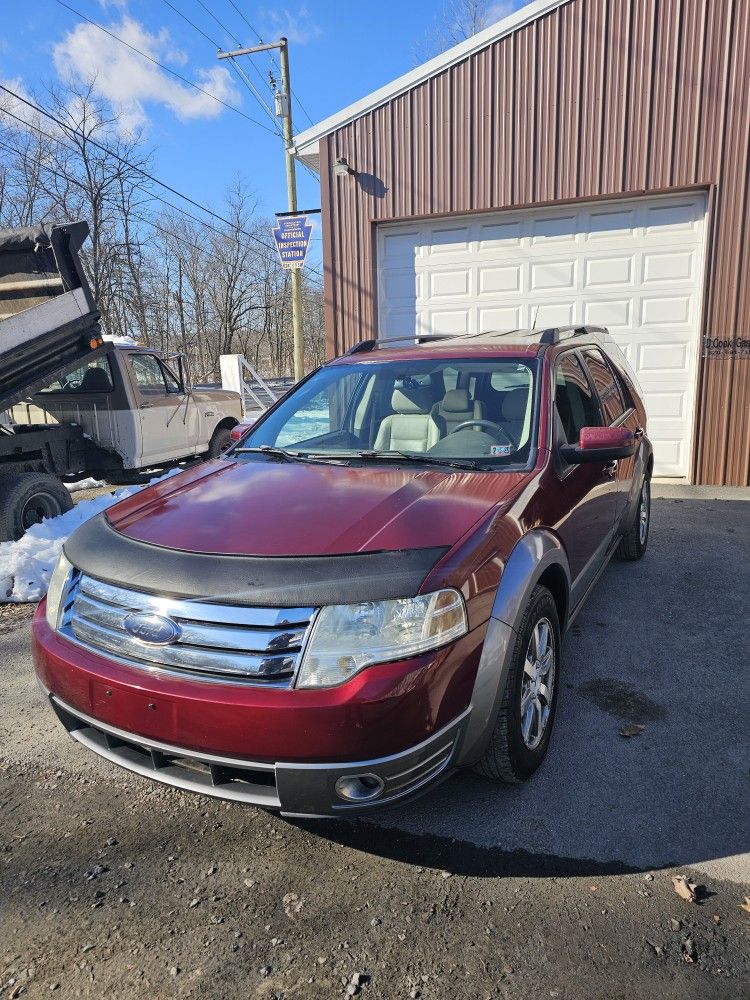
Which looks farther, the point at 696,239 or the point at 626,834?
the point at 696,239

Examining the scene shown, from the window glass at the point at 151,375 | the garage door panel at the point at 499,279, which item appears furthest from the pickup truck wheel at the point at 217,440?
the garage door panel at the point at 499,279

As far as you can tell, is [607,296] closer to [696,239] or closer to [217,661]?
[696,239]

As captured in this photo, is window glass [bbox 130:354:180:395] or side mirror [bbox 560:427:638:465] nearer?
side mirror [bbox 560:427:638:465]

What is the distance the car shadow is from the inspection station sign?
7.90 meters

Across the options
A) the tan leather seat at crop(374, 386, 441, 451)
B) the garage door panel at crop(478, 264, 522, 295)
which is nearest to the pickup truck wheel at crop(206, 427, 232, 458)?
the garage door panel at crop(478, 264, 522, 295)

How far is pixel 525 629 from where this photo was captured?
8.35 feet

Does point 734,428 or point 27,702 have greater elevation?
point 734,428

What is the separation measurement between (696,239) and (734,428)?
2250mm

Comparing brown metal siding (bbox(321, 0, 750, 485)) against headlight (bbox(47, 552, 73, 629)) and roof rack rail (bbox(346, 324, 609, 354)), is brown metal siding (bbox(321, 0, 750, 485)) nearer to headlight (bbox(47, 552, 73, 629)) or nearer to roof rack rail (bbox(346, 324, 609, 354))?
roof rack rail (bbox(346, 324, 609, 354))

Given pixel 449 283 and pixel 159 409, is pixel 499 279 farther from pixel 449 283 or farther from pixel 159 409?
pixel 159 409

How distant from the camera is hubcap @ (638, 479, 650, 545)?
544 centimetres

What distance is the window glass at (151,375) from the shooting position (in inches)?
335

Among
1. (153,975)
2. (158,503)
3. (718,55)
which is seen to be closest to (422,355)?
(158,503)

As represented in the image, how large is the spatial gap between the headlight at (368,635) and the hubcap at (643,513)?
3.77 meters
